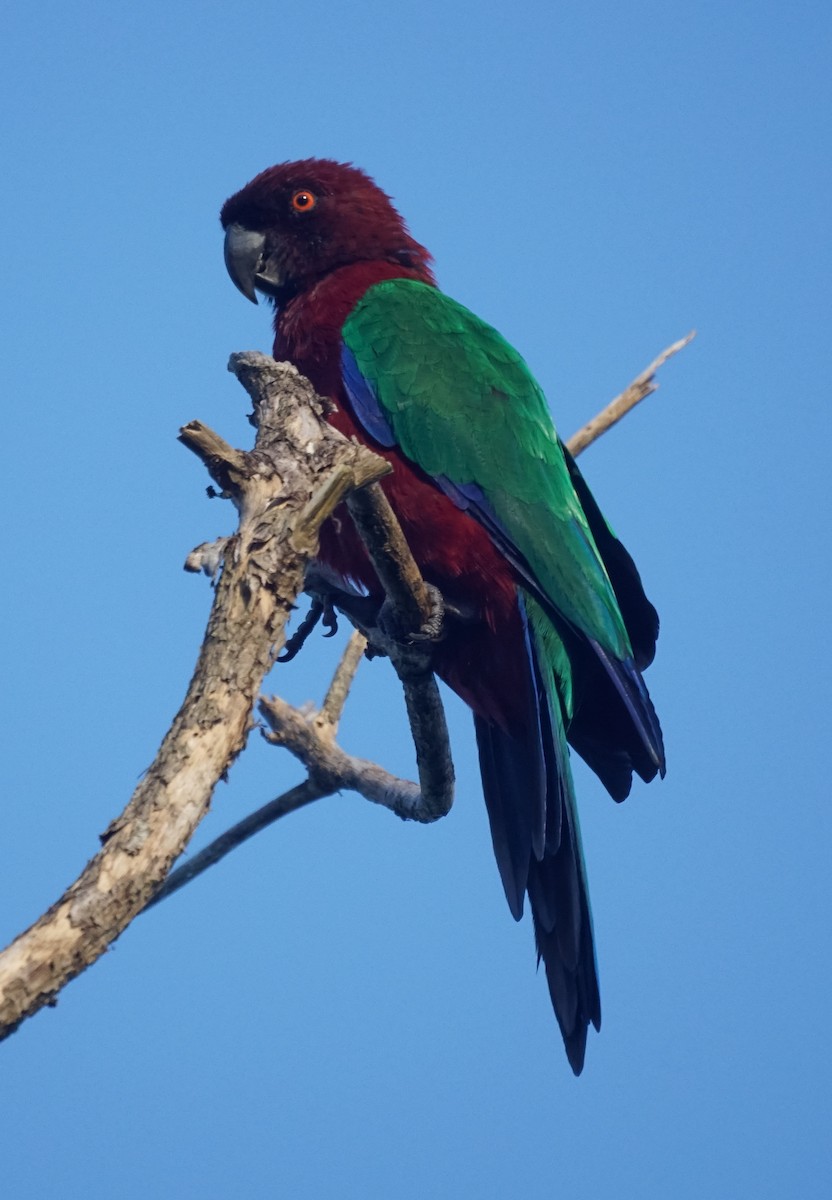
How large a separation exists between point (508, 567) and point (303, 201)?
1698 mm

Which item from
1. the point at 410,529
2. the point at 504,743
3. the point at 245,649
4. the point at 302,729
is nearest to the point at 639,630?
the point at 504,743

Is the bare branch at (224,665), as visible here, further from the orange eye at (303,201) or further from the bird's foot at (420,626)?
the orange eye at (303,201)

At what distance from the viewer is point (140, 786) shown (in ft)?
6.31

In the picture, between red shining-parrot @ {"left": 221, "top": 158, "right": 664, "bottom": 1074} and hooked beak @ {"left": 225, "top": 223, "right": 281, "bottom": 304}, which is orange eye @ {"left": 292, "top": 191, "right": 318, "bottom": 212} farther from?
red shining-parrot @ {"left": 221, "top": 158, "right": 664, "bottom": 1074}

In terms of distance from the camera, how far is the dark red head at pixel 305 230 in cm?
420

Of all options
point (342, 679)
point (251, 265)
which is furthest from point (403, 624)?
point (251, 265)

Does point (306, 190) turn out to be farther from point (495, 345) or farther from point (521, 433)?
point (521, 433)

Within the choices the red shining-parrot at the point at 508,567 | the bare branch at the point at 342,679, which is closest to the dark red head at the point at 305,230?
the red shining-parrot at the point at 508,567

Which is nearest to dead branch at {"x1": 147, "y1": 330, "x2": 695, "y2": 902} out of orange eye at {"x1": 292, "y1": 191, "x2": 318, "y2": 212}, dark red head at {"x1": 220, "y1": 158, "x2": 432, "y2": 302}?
dark red head at {"x1": 220, "y1": 158, "x2": 432, "y2": 302}

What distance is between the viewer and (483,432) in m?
3.66

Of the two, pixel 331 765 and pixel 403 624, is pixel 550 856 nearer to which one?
pixel 403 624

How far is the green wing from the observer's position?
3.52 metres

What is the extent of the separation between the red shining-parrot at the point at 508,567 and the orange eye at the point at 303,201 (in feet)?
1.52

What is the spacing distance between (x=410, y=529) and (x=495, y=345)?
87 centimetres
